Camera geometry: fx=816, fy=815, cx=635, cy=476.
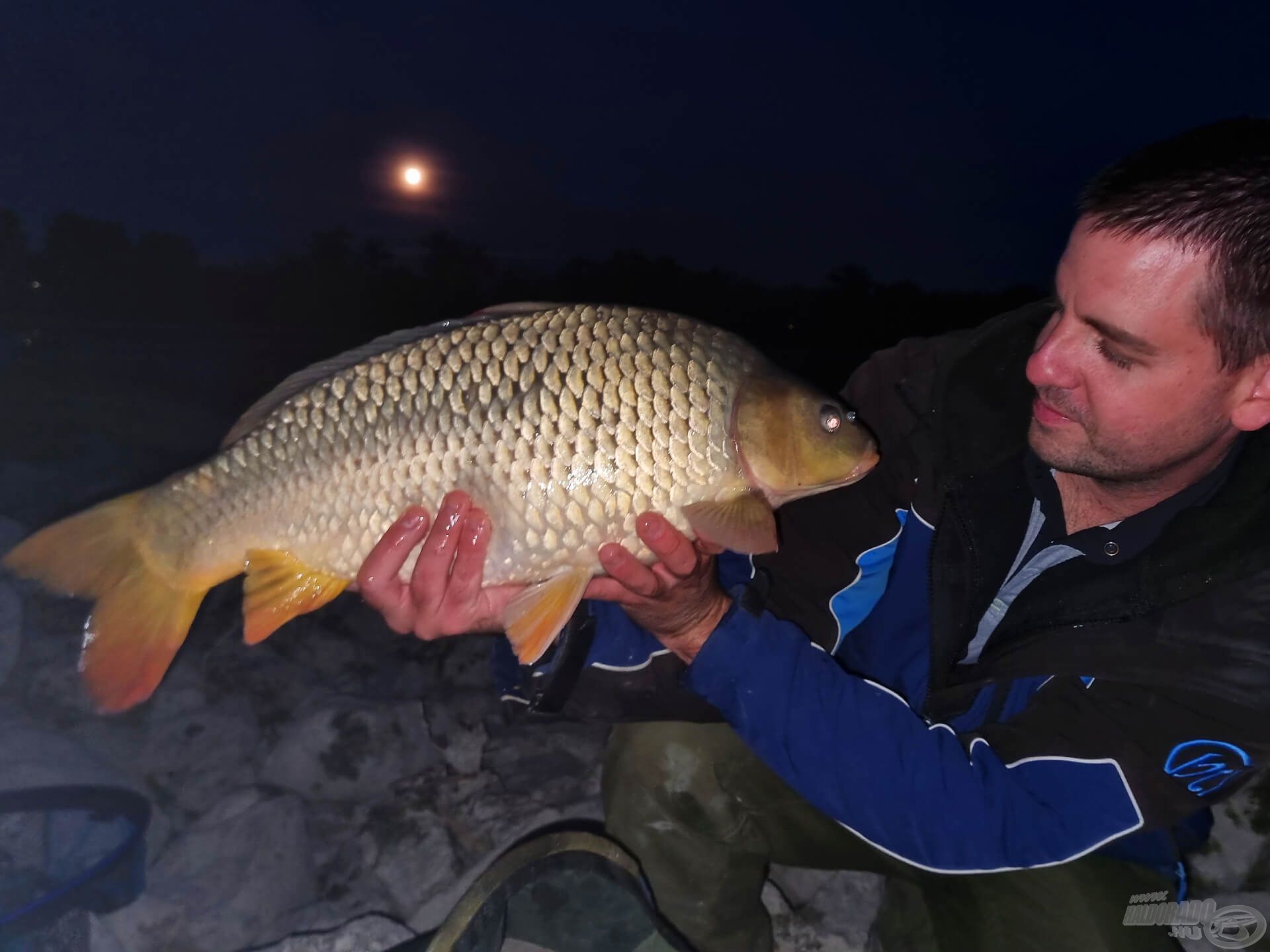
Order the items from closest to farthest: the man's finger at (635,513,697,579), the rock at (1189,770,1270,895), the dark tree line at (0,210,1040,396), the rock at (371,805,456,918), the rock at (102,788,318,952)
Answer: the man's finger at (635,513,697,579) → the rock at (102,788,318,952) → the rock at (371,805,456,918) → the rock at (1189,770,1270,895) → the dark tree line at (0,210,1040,396)

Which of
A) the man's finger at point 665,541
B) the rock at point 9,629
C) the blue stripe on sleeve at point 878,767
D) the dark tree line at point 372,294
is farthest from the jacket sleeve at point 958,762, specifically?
the dark tree line at point 372,294

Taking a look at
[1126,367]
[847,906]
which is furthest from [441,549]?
[847,906]

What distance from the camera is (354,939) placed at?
1672 mm

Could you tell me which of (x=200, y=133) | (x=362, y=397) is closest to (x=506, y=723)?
(x=362, y=397)

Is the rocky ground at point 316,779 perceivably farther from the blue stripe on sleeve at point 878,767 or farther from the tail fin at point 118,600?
the blue stripe on sleeve at point 878,767

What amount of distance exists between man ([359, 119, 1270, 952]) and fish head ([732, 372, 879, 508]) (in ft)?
0.55

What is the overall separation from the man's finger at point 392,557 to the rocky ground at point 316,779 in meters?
0.88

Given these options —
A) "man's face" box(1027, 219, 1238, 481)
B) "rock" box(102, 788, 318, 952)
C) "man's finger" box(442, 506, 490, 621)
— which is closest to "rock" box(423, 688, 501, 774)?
"rock" box(102, 788, 318, 952)

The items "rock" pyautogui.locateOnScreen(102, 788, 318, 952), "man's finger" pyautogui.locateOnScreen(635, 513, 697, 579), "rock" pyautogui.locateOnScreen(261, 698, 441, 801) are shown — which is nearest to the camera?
"man's finger" pyautogui.locateOnScreen(635, 513, 697, 579)

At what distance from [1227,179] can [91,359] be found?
881 centimetres

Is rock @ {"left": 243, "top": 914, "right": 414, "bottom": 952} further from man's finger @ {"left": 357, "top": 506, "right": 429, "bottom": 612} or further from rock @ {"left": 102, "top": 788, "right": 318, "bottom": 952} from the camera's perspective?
man's finger @ {"left": 357, "top": 506, "right": 429, "bottom": 612}

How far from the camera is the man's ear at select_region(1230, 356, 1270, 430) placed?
1267mm

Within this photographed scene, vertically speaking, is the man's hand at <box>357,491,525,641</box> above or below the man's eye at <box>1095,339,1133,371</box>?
below

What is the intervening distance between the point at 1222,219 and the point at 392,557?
135 centimetres
